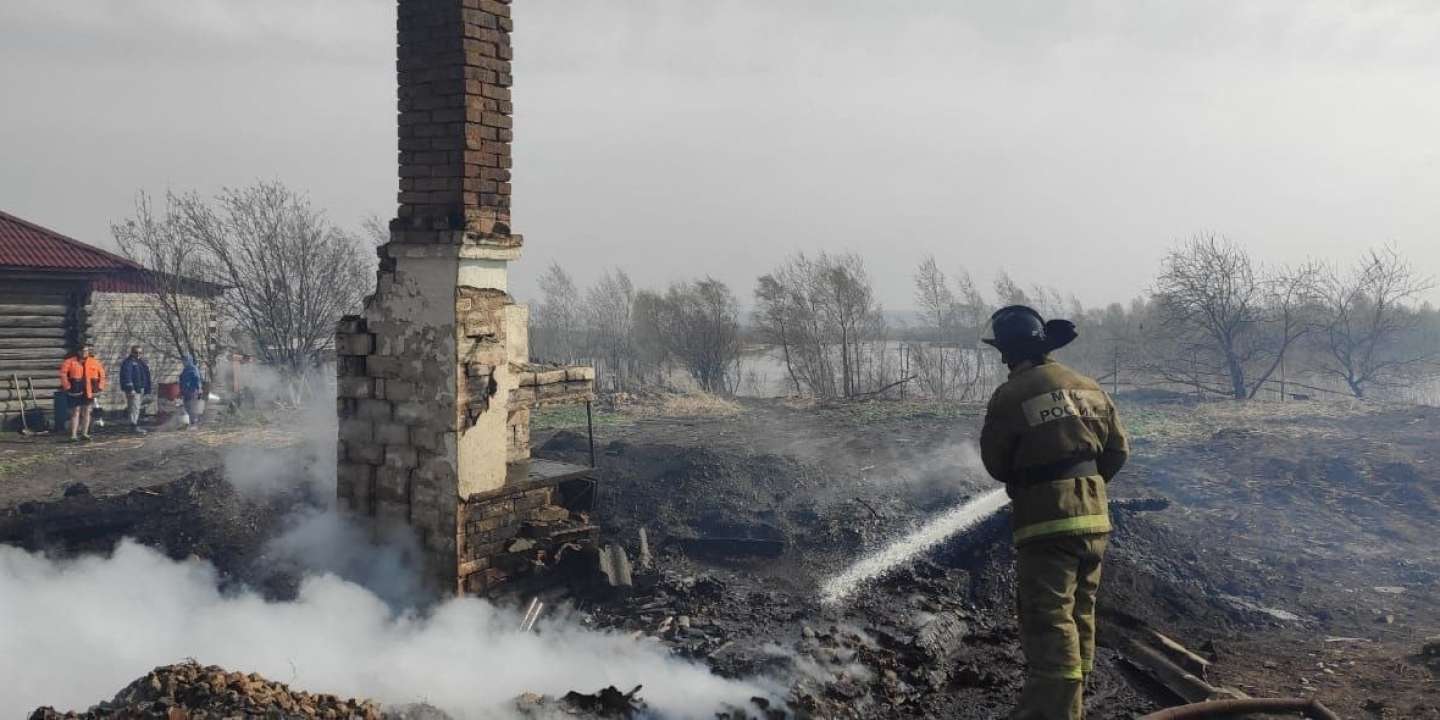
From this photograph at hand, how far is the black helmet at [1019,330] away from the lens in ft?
13.4

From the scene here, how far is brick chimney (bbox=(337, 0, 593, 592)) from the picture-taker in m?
5.05

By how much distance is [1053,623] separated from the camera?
3744mm

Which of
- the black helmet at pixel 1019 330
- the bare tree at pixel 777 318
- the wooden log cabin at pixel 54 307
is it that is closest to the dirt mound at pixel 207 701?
the black helmet at pixel 1019 330

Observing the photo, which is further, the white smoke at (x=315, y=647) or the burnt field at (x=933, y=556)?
the burnt field at (x=933, y=556)

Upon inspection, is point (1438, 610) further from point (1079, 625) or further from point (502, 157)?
point (502, 157)

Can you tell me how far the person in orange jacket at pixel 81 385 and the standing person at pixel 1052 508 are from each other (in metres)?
16.7

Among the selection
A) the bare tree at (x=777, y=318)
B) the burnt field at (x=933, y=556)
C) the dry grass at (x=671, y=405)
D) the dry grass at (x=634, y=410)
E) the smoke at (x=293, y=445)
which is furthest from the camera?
the bare tree at (x=777, y=318)

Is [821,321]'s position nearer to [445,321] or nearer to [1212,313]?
[1212,313]

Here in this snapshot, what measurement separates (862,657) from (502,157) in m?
3.84

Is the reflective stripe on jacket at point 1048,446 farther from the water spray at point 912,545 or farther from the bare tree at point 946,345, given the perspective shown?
the bare tree at point 946,345

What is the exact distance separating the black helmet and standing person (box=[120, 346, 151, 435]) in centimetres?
1676

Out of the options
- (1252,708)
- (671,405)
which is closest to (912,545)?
(1252,708)

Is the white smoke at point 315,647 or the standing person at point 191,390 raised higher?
the standing person at point 191,390

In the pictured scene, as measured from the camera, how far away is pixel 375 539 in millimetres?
5508
